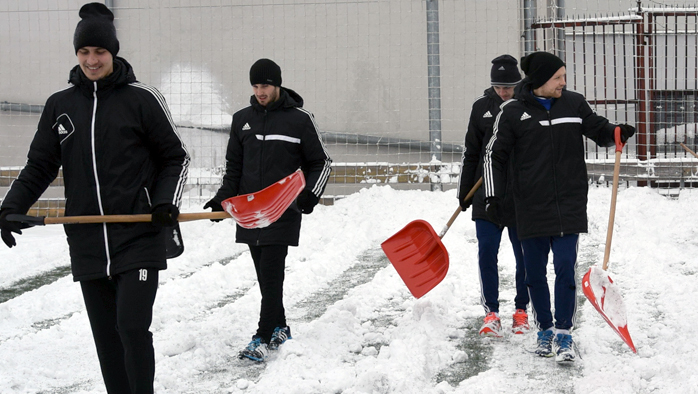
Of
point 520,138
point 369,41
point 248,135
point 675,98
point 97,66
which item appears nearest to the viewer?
point 97,66

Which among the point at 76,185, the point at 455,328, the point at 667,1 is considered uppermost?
the point at 667,1

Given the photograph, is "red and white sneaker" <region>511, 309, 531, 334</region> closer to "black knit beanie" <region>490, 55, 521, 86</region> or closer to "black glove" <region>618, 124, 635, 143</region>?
"black glove" <region>618, 124, 635, 143</region>

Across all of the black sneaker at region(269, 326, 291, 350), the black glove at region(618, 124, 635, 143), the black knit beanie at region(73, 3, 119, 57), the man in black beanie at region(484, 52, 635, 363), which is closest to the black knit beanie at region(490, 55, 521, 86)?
the man in black beanie at region(484, 52, 635, 363)

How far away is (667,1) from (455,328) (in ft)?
30.2

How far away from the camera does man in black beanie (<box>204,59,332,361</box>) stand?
15.1 feet

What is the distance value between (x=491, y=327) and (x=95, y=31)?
9.74 feet

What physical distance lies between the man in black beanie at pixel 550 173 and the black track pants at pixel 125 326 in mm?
2084

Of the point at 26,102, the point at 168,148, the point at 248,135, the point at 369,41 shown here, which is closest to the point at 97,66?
the point at 168,148

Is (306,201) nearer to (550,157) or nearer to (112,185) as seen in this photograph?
(550,157)

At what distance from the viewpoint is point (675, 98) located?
1205 cm

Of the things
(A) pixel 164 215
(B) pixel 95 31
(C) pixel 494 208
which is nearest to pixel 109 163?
(A) pixel 164 215

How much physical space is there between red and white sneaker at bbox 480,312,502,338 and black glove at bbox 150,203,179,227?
8.07 ft

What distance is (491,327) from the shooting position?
4875 millimetres

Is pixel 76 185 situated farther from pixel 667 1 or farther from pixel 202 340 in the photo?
pixel 667 1
